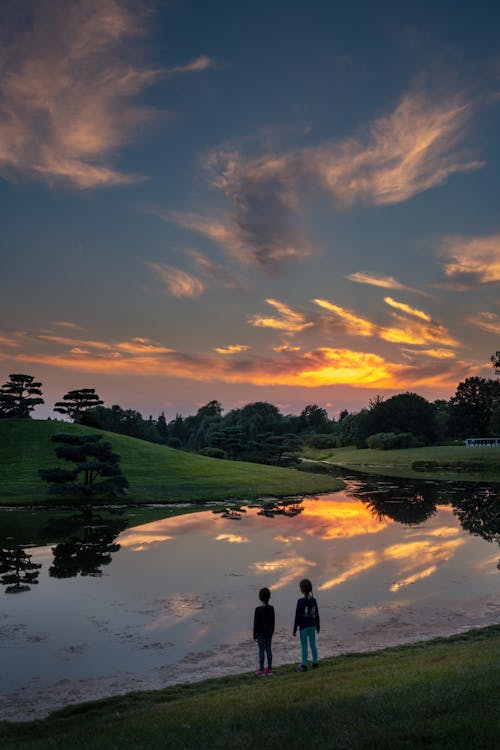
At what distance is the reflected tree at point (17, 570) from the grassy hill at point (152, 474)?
18.5 meters


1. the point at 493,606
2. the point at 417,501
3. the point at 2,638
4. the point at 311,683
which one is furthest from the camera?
the point at 417,501

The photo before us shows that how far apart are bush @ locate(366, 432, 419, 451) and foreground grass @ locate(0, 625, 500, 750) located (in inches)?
4630

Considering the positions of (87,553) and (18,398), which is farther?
(18,398)

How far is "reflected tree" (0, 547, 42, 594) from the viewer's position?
76.8 feet

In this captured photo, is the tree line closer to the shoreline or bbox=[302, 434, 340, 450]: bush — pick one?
bbox=[302, 434, 340, 450]: bush

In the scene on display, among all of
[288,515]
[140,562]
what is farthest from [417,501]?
[140,562]

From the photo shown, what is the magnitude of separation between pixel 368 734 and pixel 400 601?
13.0m

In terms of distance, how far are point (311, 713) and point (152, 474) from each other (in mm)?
53220

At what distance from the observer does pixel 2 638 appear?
56.5 ft

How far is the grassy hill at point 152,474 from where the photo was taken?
171 ft

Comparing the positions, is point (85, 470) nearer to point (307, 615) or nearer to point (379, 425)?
point (307, 615)

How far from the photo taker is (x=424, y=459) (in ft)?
332

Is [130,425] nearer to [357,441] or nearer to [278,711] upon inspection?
[357,441]

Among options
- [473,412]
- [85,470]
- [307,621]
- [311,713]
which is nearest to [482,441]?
[473,412]
